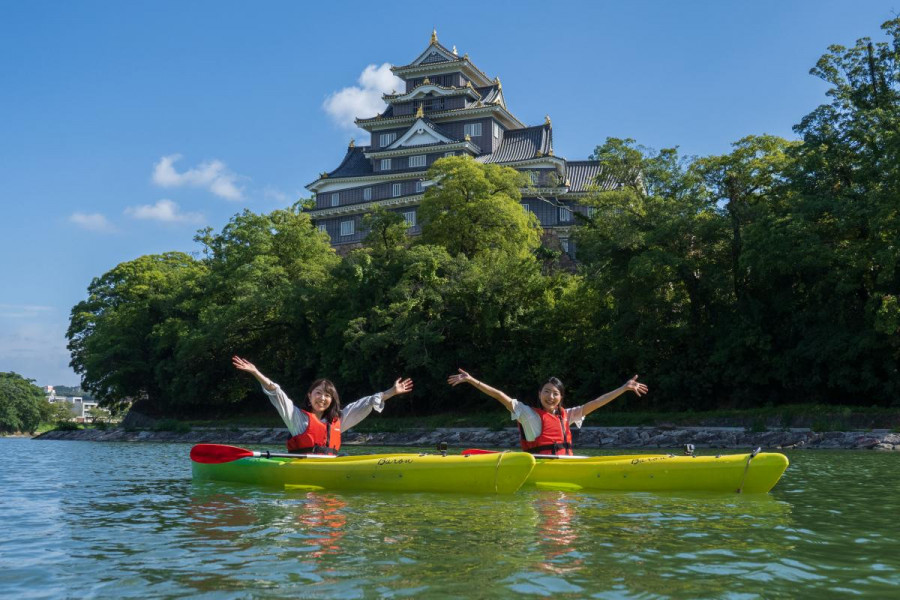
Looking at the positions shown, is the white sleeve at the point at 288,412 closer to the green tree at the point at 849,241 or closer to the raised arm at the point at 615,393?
the raised arm at the point at 615,393

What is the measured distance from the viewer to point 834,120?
2520 centimetres

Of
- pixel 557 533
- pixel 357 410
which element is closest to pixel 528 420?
pixel 357 410

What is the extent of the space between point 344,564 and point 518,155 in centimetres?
4302

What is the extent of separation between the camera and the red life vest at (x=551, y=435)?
10.3 m

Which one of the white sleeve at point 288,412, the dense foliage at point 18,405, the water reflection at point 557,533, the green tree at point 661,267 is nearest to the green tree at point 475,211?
the green tree at point 661,267

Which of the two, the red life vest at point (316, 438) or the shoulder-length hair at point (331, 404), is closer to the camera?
the shoulder-length hair at point (331, 404)

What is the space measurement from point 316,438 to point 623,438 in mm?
16159

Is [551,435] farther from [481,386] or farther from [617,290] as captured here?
[617,290]

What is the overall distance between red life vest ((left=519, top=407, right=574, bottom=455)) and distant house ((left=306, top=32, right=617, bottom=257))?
34.1m

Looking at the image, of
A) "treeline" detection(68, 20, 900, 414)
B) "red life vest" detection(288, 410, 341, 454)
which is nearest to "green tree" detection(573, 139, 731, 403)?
"treeline" detection(68, 20, 900, 414)

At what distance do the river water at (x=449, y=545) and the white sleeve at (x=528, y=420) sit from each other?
2.78 feet

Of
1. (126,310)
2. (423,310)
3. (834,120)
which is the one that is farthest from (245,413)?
(834,120)

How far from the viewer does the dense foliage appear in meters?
68.2

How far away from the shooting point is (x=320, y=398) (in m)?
9.92
